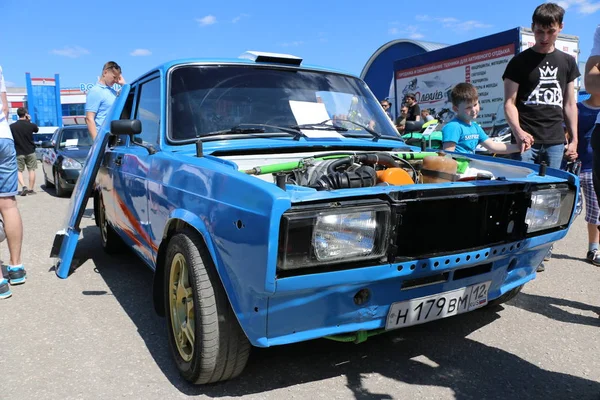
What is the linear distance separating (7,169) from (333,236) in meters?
3.22

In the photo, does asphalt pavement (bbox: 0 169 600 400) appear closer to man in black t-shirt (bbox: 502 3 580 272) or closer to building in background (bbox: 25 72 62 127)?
man in black t-shirt (bbox: 502 3 580 272)

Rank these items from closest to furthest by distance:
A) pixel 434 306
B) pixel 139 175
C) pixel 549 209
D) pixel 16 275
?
pixel 434 306 → pixel 549 209 → pixel 139 175 → pixel 16 275

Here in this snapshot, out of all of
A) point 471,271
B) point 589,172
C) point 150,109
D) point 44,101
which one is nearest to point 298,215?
point 471,271

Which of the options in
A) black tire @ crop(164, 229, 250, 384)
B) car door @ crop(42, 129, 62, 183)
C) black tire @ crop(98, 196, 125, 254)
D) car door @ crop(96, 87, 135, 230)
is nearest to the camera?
black tire @ crop(164, 229, 250, 384)

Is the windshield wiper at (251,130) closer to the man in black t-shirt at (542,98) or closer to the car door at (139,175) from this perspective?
the car door at (139,175)

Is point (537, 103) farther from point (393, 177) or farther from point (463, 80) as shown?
point (463, 80)

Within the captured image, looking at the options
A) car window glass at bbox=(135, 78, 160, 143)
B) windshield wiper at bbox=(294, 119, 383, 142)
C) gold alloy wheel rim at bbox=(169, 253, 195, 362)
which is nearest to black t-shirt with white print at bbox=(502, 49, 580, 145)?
Result: windshield wiper at bbox=(294, 119, 383, 142)

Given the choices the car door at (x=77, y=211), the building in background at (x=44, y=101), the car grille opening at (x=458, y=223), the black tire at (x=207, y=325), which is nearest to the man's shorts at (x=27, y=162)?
the car door at (x=77, y=211)

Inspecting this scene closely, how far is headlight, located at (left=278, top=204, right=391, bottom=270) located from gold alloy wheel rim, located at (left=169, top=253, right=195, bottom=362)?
0.77 meters

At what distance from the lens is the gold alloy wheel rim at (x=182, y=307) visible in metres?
2.39

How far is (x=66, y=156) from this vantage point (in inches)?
356

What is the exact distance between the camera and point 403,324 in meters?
2.18

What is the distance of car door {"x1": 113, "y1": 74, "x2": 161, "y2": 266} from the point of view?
3.04 meters

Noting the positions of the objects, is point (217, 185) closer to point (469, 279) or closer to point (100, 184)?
point (469, 279)
